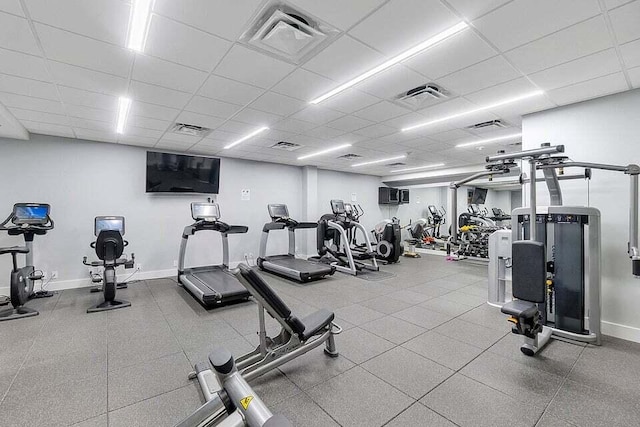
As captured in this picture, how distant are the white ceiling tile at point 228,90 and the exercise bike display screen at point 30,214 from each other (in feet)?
10.9

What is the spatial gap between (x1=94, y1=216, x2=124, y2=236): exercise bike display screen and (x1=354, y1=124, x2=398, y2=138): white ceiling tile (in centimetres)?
443

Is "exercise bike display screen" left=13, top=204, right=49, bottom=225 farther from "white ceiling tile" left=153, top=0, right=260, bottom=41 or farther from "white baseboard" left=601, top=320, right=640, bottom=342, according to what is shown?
"white baseboard" left=601, top=320, right=640, bottom=342

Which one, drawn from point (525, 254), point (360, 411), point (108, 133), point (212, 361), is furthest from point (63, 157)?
point (525, 254)

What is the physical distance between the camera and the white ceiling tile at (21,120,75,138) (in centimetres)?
431

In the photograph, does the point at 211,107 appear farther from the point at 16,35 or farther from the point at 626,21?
the point at 626,21

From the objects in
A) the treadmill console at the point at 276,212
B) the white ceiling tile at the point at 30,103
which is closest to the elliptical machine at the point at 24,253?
the white ceiling tile at the point at 30,103

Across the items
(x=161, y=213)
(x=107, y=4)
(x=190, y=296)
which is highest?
(x=107, y=4)

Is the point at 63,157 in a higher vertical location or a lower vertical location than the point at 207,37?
lower

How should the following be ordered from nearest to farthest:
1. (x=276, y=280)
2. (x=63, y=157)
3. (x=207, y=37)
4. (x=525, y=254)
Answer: (x=207, y=37), (x=525, y=254), (x=63, y=157), (x=276, y=280)

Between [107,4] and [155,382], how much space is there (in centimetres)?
279

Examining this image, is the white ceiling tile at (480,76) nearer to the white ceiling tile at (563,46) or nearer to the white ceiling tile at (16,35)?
the white ceiling tile at (563,46)

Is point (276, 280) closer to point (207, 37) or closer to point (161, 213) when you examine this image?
point (161, 213)

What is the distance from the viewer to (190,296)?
15.3 feet

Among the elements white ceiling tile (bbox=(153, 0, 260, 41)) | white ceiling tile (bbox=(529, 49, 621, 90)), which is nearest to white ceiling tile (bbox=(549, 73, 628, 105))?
white ceiling tile (bbox=(529, 49, 621, 90))
